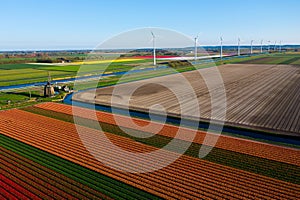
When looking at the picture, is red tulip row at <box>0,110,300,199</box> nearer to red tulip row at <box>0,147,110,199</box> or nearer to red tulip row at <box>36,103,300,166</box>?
red tulip row at <box>0,147,110,199</box>

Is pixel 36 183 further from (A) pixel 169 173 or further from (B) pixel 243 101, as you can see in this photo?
(B) pixel 243 101

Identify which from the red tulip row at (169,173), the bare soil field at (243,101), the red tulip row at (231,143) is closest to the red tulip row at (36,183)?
the red tulip row at (169,173)

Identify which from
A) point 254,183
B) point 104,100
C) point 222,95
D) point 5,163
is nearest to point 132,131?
point 5,163

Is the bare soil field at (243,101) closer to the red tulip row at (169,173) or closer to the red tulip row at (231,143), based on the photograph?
the red tulip row at (231,143)

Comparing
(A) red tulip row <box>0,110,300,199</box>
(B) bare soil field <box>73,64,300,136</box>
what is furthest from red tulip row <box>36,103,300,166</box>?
(B) bare soil field <box>73,64,300,136</box>

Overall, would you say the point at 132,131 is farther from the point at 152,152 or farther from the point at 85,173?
the point at 85,173

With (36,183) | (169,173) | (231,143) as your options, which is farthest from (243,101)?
(36,183)
